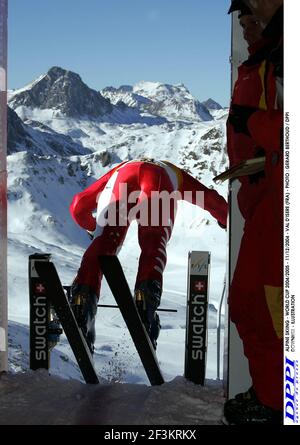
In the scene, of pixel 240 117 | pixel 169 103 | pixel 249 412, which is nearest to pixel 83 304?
pixel 249 412

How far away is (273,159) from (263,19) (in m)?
0.61

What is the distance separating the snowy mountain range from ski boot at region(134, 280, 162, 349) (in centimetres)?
173

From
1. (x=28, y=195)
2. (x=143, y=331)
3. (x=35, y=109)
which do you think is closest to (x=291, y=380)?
(x=143, y=331)

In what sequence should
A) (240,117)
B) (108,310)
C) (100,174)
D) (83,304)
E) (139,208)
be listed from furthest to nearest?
(100,174), (108,310), (139,208), (83,304), (240,117)

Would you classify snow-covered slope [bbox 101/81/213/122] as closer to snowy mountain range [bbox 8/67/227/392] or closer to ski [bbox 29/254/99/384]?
snowy mountain range [bbox 8/67/227/392]

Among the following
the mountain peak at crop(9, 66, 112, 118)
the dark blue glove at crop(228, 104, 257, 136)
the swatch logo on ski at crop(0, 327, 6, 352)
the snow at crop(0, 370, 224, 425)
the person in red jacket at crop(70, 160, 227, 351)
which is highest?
the mountain peak at crop(9, 66, 112, 118)

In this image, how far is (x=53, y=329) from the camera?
3455 millimetres

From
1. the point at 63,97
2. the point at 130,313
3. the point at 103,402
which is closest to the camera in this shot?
the point at 103,402

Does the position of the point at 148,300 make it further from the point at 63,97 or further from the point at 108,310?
the point at 63,97

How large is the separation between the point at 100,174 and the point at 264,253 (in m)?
78.6

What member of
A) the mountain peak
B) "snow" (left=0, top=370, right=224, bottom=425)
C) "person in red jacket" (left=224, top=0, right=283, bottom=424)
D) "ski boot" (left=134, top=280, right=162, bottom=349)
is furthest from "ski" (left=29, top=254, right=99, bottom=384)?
the mountain peak

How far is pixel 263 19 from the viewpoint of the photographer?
2420mm

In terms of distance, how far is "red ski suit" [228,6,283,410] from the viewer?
7.43ft
